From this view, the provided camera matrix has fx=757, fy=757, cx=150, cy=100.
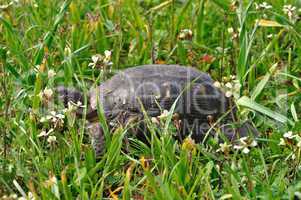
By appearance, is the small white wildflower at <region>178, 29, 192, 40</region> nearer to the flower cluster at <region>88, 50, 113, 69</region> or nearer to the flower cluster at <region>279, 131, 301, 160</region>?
the flower cluster at <region>88, 50, 113, 69</region>

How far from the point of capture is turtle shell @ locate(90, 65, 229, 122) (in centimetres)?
353

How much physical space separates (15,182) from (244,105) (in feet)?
3.31

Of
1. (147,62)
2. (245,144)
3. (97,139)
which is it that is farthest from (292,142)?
(147,62)

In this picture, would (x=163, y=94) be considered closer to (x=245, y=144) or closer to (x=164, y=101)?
(x=164, y=101)

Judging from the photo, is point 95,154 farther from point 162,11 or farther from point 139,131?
point 162,11

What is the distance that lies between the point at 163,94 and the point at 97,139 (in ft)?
1.23

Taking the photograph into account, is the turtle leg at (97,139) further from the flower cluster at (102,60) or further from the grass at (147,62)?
the flower cluster at (102,60)

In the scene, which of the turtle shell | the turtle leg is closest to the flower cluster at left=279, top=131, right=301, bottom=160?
the turtle shell

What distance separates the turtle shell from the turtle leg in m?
0.11

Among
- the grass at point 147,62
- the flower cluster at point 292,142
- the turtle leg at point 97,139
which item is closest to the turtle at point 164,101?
the turtle leg at point 97,139

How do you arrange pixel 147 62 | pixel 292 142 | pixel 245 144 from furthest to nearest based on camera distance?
pixel 147 62 < pixel 292 142 < pixel 245 144

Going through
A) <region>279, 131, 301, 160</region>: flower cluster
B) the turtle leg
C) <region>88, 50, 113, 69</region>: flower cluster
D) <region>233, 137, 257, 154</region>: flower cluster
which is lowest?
the turtle leg

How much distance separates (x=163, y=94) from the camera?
11.6 feet

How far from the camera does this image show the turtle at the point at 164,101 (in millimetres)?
3520
